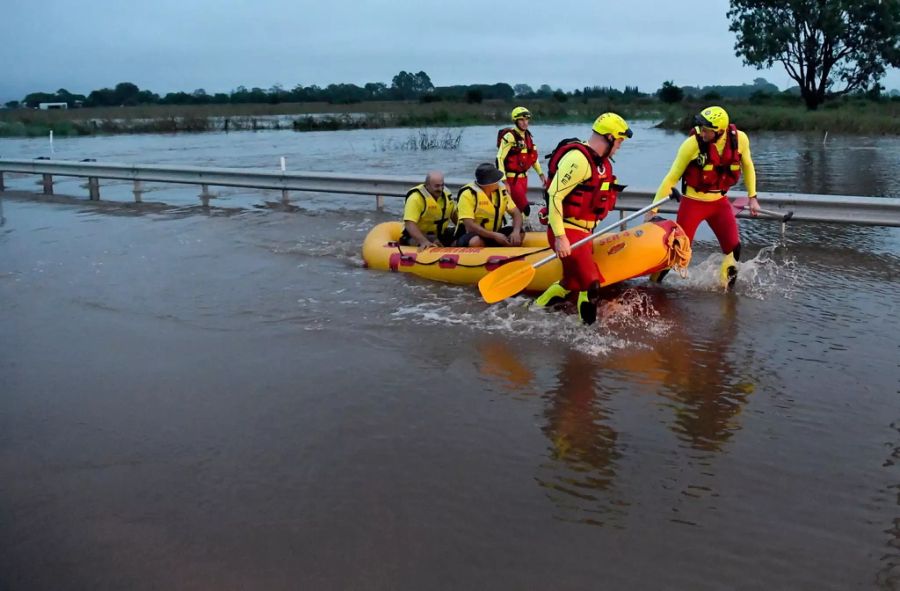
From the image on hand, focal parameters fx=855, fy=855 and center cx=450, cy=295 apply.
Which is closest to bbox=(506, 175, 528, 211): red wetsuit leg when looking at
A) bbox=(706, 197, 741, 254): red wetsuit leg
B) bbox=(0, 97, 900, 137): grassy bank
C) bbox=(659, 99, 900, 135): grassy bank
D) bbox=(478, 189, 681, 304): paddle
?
bbox=(706, 197, 741, 254): red wetsuit leg

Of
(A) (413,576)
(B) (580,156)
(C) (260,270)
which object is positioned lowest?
(A) (413,576)

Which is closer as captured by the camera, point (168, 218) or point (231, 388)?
point (231, 388)

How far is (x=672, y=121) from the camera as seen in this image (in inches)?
1517

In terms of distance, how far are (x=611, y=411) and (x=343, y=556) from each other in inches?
82.4

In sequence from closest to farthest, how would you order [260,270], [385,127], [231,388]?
1. [231,388]
2. [260,270]
3. [385,127]

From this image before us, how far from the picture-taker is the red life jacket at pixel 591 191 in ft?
21.7

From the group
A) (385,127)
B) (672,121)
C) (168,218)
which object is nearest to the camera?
(168,218)

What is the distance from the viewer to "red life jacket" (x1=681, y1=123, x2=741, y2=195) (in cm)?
739

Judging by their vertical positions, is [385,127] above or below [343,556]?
above

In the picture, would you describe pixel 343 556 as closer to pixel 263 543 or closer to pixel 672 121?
pixel 263 543

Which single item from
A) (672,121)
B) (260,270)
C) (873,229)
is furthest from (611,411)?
(672,121)

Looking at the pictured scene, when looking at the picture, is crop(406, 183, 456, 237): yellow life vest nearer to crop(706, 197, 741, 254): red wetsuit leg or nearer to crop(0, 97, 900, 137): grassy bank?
crop(706, 197, 741, 254): red wetsuit leg

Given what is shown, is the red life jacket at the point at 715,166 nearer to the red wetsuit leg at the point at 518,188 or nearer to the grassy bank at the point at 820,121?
the red wetsuit leg at the point at 518,188

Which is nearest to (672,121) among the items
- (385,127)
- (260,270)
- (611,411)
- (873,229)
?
(385,127)
